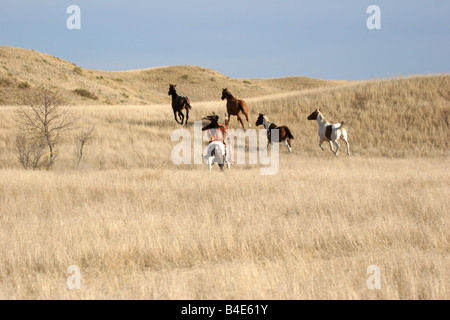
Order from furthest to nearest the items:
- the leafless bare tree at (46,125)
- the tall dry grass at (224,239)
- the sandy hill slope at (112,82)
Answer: the sandy hill slope at (112,82) < the leafless bare tree at (46,125) < the tall dry grass at (224,239)

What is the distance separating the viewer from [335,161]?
1991cm

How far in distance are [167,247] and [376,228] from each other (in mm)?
3654

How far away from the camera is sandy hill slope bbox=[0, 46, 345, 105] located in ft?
186

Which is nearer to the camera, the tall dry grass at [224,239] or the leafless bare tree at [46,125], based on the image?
the tall dry grass at [224,239]

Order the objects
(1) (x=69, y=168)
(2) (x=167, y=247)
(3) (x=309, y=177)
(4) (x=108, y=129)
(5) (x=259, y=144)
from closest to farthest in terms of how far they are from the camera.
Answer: (2) (x=167, y=247) → (3) (x=309, y=177) → (1) (x=69, y=168) → (5) (x=259, y=144) → (4) (x=108, y=129)

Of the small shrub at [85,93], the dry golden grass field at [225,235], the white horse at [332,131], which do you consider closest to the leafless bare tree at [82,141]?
the dry golden grass field at [225,235]

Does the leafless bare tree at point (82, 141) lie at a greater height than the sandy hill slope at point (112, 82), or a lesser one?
lesser

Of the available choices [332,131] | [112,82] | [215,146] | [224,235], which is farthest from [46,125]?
[112,82]

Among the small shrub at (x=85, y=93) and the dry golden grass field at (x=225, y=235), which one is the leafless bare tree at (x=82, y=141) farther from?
the small shrub at (x=85, y=93)

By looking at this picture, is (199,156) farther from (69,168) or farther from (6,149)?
(6,149)

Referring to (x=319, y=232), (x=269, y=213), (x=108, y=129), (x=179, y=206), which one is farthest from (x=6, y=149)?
(x=319, y=232)

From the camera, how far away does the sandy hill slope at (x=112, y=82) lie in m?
56.8

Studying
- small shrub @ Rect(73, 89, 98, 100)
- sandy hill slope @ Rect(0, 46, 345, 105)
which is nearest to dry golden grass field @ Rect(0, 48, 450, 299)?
sandy hill slope @ Rect(0, 46, 345, 105)

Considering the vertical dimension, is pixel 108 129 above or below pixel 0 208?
above
